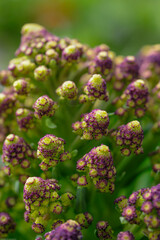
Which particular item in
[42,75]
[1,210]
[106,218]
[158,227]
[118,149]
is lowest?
[158,227]

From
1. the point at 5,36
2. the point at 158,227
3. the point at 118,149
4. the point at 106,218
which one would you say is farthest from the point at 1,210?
the point at 5,36

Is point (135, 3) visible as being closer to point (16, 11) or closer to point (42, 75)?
point (16, 11)

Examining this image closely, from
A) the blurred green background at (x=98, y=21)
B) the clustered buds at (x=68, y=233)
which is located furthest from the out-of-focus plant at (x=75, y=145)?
the blurred green background at (x=98, y=21)

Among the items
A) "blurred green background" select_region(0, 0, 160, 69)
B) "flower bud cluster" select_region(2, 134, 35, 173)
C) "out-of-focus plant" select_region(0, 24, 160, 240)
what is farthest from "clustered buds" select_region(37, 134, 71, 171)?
"blurred green background" select_region(0, 0, 160, 69)

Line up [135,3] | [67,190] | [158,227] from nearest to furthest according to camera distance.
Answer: [158,227] → [67,190] → [135,3]

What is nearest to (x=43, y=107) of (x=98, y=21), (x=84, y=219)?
(x=84, y=219)

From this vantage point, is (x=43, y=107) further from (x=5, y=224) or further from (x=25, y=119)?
(x=5, y=224)
